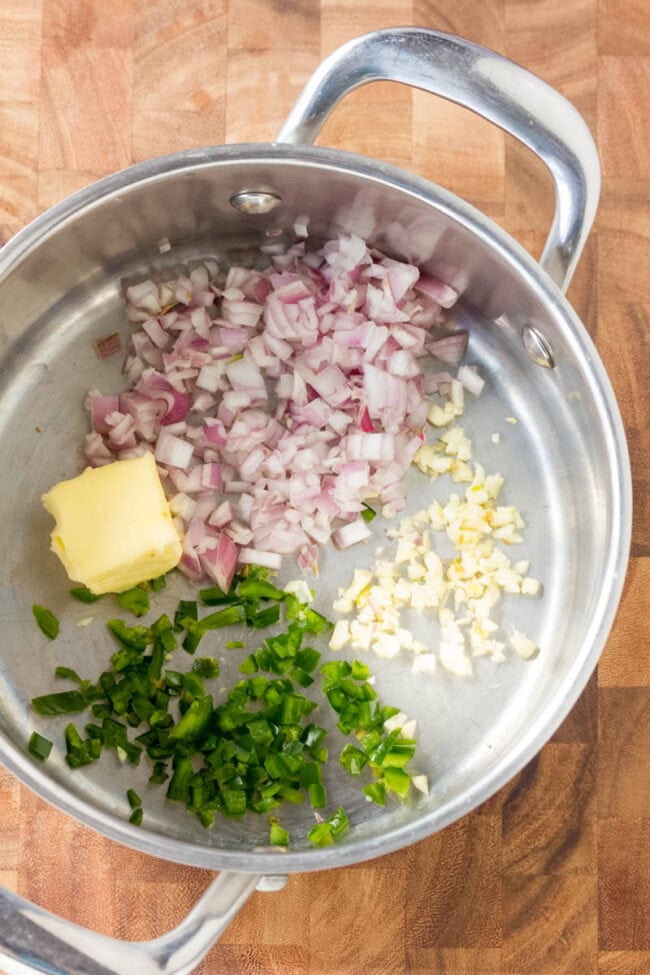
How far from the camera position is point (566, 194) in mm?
1186

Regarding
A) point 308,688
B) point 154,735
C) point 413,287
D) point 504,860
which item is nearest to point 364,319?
point 413,287

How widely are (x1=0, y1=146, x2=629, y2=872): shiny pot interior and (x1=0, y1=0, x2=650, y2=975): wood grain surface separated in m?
0.09

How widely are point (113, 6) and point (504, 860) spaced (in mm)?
Answer: 1271

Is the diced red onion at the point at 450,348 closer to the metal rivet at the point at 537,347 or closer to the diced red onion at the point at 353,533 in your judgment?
the metal rivet at the point at 537,347

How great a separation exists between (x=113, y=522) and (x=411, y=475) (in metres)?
0.40

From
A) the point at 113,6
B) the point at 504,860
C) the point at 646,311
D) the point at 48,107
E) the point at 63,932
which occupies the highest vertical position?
the point at 113,6

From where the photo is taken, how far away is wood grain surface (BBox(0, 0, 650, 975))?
1.34 meters

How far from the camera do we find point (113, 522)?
1.26 m

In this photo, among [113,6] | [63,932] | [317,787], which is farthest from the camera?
[113,6]

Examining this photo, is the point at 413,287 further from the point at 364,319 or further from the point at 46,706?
the point at 46,706

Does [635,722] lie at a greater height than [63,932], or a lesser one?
lesser

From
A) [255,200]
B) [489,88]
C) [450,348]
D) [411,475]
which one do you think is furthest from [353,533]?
[489,88]

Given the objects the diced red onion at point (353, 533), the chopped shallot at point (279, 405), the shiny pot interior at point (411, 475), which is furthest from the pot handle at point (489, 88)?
the diced red onion at point (353, 533)

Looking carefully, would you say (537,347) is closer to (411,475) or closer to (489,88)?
(411,475)
